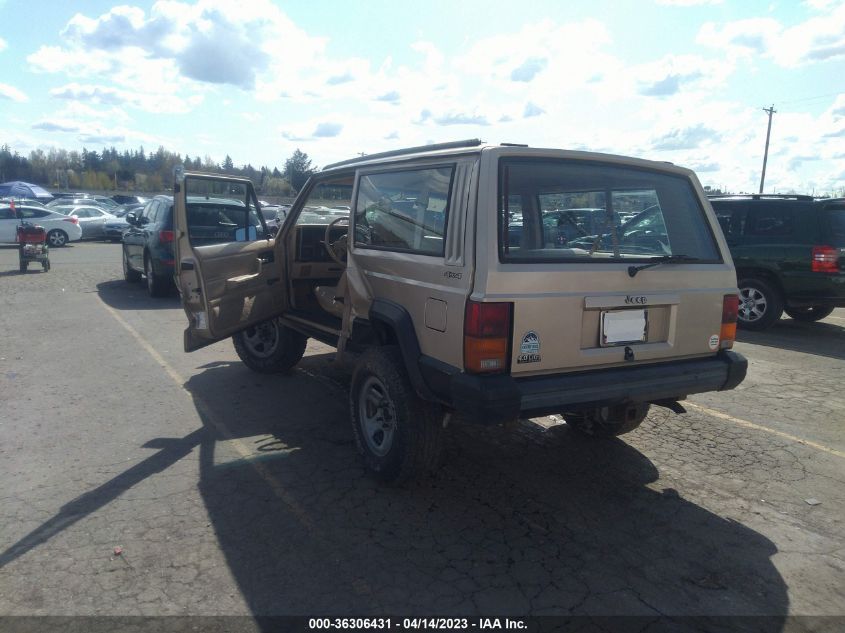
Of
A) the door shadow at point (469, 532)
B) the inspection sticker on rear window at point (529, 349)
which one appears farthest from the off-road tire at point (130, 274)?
the inspection sticker on rear window at point (529, 349)

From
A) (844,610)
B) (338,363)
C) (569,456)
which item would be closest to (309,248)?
(338,363)

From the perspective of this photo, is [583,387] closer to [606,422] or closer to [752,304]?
[606,422]

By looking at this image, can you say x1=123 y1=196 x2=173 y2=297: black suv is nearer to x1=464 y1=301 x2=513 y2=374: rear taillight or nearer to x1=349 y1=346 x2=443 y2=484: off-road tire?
x1=349 y1=346 x2=443 y2=484: off-road tire

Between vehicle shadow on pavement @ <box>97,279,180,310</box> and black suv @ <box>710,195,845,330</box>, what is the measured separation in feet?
29.2

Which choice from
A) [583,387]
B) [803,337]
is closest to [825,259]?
[803,337]

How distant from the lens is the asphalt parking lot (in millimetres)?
2939

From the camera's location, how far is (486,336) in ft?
10.6

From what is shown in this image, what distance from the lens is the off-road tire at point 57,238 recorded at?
2248cm

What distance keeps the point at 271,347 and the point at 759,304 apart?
267 inches

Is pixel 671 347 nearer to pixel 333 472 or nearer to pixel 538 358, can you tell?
pixel 538 358

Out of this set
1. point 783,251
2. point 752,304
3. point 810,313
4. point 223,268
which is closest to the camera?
point 223,268

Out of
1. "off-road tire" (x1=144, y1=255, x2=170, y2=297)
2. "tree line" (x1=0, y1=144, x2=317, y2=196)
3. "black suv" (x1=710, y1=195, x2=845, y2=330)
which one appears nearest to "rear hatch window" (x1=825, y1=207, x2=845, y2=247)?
"black suv" (x1=710, y1=195, x2=845, y2=330)

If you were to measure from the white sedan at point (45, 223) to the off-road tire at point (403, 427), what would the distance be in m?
22.2

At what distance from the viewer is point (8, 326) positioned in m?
8.80
